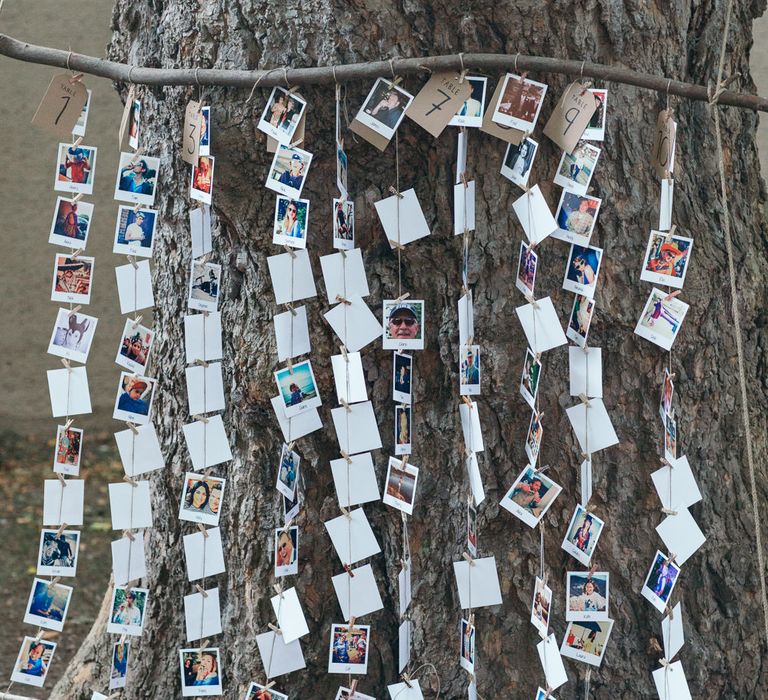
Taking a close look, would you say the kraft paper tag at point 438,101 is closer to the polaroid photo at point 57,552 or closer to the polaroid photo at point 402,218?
the polaroid photo at point 402,218

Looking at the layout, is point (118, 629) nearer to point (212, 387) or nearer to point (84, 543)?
point (212, 387)

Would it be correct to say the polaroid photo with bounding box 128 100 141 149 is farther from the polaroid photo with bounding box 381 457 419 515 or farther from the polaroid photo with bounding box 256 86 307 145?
the polaroid photo with bounding box 381 457 419 515

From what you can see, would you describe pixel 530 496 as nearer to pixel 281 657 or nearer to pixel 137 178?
pixel 281 657

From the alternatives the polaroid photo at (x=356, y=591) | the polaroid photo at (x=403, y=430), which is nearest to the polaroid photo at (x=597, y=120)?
A: the polaroid photo at (x=403, y=430)

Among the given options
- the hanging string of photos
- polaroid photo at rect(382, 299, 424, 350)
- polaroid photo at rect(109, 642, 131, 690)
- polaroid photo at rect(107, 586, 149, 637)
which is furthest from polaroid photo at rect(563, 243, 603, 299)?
polaroid photo at rect(109, 642, 131, 690)

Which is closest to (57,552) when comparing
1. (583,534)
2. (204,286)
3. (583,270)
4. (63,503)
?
(63,503)
